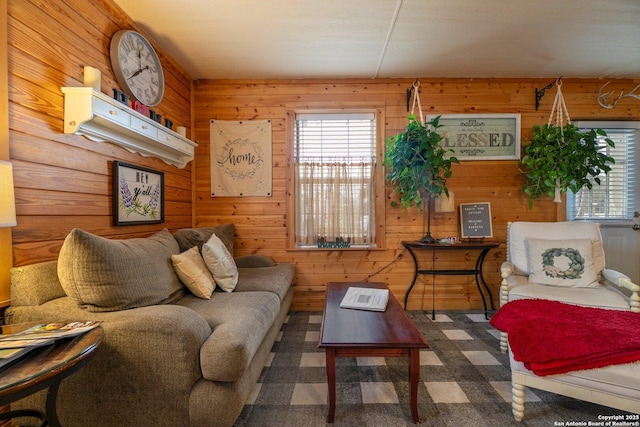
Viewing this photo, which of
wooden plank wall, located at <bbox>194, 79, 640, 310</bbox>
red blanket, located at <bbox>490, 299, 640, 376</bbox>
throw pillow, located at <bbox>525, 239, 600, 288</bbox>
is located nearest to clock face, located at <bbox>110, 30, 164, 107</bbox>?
wooden plank wall, located at <bbox>194, 79, 640, 310</bbox>

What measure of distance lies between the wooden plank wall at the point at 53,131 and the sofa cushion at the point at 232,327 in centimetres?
84

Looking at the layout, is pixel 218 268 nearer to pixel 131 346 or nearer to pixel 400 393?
pixel 131 346

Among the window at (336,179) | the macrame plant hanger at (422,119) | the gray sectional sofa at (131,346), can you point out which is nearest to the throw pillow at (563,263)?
the macrame plant hanger at (422,119)

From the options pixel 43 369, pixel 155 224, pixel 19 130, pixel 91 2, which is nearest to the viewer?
pixel 43 369

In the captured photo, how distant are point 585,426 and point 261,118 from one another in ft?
11.1

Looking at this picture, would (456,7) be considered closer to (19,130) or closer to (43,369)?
(19,130)

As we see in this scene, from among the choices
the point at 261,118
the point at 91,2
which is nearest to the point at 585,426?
the point at 261,118

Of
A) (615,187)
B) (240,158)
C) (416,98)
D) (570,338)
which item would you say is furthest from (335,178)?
(615,187)

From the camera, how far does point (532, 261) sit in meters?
2.31

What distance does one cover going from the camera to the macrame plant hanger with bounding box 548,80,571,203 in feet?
9.02

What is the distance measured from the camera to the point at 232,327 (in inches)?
55.5

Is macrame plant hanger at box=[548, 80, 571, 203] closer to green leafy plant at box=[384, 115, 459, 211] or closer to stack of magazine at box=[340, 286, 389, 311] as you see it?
green leafy plant at box=[384, 115, 459, 211]

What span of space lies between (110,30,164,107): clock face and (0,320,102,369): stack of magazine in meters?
1.68

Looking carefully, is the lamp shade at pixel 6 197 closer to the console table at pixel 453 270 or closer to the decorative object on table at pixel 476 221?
the console table at pixel 453 270
